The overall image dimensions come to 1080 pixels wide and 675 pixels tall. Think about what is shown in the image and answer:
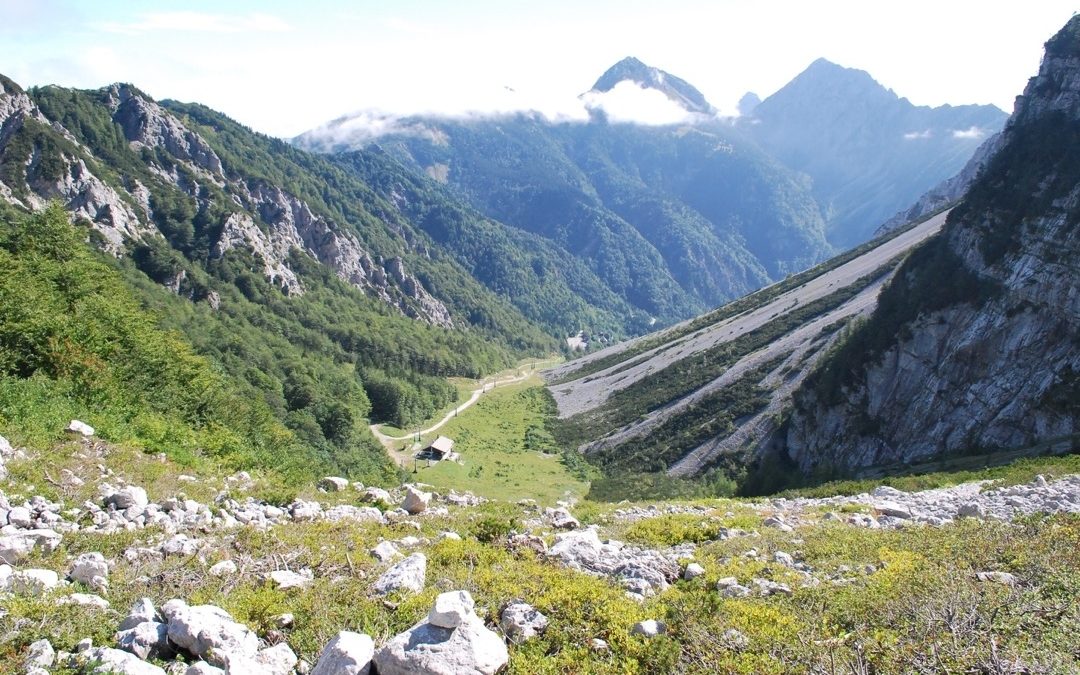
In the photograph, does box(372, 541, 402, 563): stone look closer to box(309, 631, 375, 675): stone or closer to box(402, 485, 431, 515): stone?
box(309, 631, 375, 675): stone

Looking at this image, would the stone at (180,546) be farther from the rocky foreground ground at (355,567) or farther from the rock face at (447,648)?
the rock face at (447,648)

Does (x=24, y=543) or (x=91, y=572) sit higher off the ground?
(x=24, y=543)

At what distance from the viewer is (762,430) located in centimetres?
7756

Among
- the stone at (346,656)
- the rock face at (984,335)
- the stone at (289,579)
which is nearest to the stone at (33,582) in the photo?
the stone at (289,579)

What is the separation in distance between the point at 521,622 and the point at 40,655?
6405 millimetres

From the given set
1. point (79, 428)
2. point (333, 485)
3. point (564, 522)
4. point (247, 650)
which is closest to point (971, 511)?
point (564, 522)

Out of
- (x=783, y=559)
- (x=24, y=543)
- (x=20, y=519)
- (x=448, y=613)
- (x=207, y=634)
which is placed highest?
(x=20, y=519)

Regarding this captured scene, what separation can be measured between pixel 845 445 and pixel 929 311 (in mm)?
15636

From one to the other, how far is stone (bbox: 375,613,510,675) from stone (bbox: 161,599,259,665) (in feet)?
6.65

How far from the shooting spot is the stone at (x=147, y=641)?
7918mm

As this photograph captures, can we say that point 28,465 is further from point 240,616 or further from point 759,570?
point 759,570

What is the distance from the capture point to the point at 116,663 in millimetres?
7484

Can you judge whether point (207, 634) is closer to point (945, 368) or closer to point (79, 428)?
point (79, 428)

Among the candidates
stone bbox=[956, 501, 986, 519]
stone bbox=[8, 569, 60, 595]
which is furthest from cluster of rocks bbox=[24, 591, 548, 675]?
stone bbox=[956, 501, 986, 519]
